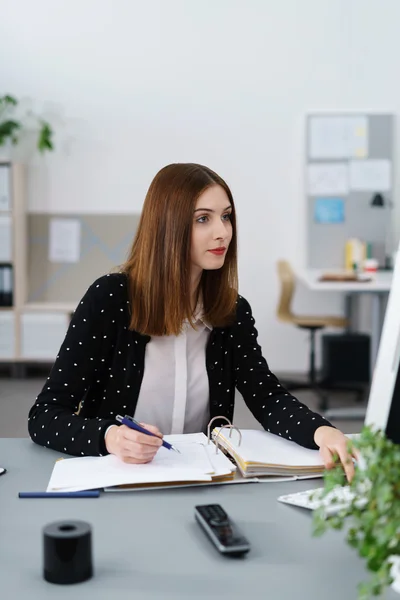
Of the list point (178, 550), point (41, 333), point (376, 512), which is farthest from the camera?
point (41, 333)

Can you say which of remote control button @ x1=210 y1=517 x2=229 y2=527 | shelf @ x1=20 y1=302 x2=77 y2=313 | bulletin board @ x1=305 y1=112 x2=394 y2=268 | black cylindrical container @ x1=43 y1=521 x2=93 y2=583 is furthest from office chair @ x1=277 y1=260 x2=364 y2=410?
black cylindrical container @ x1=43 y1=521 x2=93 y2=583

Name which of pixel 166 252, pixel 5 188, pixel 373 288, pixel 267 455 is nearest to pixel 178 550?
pixel 267 455

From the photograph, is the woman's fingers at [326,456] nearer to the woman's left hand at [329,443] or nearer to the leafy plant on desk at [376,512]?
the woman's left hand at [329,443]

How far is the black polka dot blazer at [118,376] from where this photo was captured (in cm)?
150

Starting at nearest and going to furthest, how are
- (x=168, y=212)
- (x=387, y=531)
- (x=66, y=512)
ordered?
(x=387, y=531) → (x=66, y=512) → (x=168, y=212)

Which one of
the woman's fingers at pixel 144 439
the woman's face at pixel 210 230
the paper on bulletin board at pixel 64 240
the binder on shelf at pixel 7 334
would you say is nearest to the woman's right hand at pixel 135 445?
the woman's fingers at pixel 144 439

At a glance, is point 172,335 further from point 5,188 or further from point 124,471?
point 5,188

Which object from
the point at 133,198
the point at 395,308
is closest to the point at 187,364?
the point at 395,308

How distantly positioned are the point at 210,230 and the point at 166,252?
109 mm

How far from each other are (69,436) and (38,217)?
427 centimetres

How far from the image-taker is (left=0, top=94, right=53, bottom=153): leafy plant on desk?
16.7 feet

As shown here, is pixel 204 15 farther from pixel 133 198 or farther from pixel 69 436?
pixel 69 436

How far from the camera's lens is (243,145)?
17.7ft

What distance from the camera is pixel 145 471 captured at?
1.28m
